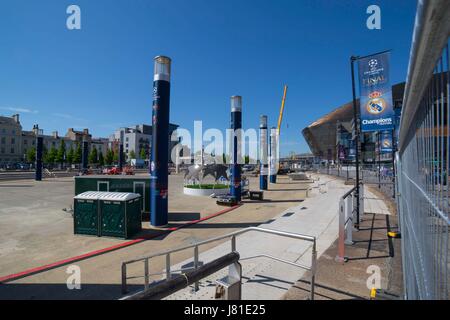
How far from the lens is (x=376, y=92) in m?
10.1

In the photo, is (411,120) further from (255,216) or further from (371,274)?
(255,216)

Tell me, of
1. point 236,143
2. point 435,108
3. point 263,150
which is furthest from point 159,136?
point 263,150

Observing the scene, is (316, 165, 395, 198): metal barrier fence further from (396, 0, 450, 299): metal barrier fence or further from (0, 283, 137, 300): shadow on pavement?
(396, 0, 450, 299): metal barrier fence

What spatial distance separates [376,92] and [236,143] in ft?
28.9

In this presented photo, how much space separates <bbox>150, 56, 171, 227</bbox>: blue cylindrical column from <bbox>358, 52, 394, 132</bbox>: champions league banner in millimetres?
8093

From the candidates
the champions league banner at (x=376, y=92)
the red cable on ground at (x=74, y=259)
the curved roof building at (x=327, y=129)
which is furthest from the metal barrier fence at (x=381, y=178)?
the curved roof building at (x=327, y=129)

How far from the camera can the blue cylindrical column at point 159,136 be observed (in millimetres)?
10344

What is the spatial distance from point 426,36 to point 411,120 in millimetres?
1576

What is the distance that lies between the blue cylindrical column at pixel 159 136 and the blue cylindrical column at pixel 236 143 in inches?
270

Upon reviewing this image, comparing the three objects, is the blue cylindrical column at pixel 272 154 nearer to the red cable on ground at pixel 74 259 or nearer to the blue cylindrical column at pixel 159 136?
the blue cylindrical column at pixel 159 136

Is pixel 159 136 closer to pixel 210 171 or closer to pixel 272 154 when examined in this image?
pixel 210 171

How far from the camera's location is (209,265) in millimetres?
2746

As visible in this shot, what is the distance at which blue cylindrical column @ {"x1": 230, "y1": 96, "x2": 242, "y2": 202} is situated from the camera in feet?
54.7
